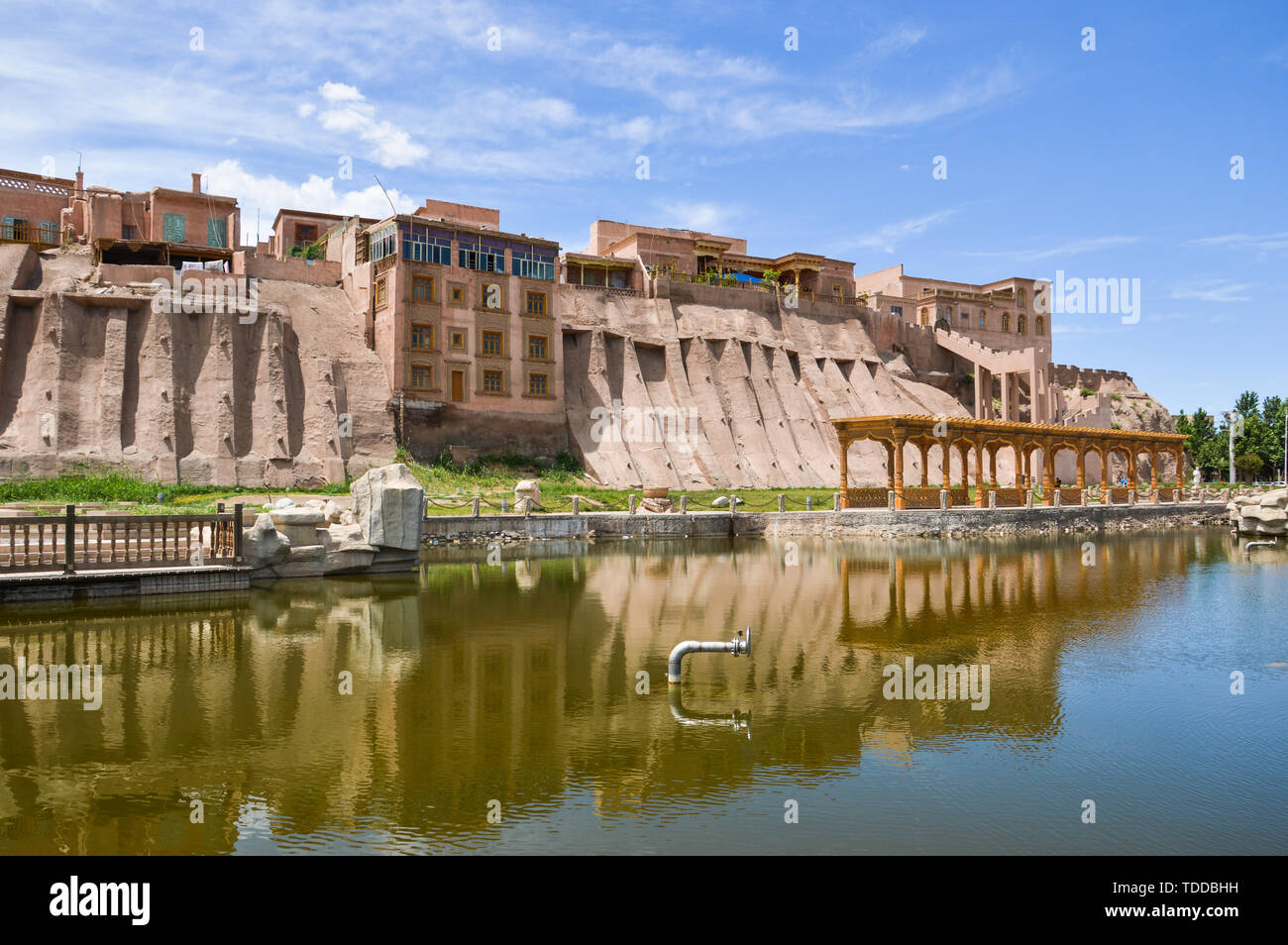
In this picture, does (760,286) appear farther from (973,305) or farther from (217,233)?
(217,233)

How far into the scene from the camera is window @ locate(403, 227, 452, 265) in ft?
155

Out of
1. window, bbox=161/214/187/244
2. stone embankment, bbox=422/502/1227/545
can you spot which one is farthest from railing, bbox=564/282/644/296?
stone embankment, bbox=422/502/1227/545

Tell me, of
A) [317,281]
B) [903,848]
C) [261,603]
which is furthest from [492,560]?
[317,281]

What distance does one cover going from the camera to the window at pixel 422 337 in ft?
156

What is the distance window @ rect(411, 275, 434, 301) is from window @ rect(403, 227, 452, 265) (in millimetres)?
895

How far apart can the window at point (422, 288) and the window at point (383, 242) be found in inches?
75.9

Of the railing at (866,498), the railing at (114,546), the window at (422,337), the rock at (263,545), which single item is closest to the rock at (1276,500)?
the railing at (866,498)

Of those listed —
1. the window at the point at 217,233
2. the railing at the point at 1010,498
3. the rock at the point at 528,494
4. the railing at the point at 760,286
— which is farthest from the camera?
the railing at the point at 760,286

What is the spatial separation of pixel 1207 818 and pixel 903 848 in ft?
9.42

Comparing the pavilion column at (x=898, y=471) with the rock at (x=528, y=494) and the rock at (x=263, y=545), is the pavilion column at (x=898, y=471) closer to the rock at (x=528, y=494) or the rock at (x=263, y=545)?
the rock at (x=528, y=494)

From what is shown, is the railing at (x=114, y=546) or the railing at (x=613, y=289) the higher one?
the railing at (x=613, y=289)

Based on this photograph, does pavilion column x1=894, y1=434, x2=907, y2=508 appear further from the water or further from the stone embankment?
the water

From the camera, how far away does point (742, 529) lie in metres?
40.2
